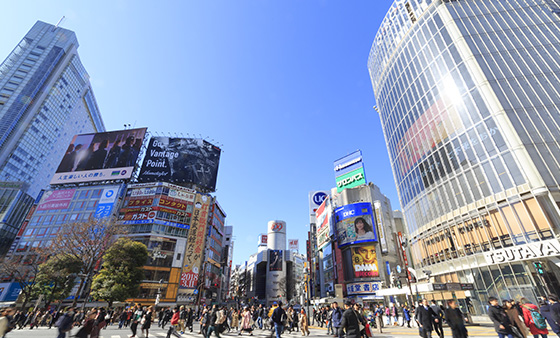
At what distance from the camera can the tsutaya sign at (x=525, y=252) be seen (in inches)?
700

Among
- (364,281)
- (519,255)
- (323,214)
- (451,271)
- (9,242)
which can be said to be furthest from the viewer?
(323,214)

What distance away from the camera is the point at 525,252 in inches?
750

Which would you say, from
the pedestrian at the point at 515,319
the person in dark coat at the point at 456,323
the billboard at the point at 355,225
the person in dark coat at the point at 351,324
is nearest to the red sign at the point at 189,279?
the billboard at the point at 355,225

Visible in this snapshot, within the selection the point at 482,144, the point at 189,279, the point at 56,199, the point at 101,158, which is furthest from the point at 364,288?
the point at 56,199

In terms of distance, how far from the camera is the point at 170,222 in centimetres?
4541

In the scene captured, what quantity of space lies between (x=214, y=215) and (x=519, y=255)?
48185 mm

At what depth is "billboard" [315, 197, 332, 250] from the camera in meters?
56.1

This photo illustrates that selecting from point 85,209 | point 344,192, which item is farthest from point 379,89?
point 85,209

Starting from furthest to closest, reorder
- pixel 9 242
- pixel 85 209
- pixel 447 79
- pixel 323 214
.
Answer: pixel 323 214, pixel 9 242, pixel 85 209, pixel 447 79

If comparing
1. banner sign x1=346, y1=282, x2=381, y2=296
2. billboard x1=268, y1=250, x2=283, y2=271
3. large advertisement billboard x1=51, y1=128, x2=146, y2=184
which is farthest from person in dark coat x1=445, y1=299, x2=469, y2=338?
billboard x1=268, y1=250, x2=283, y2=271

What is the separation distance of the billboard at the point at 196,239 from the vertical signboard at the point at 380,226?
3363cm

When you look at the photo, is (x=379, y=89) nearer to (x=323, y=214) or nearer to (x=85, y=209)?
(x=323, y=214)

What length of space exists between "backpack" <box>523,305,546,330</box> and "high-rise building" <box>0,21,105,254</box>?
277 ft

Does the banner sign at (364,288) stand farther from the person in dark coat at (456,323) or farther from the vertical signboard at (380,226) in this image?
the person in dark coat at (456,323)
